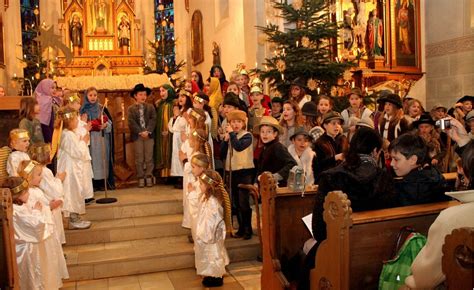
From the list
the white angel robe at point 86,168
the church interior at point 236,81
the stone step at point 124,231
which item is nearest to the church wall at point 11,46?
the church interior at point 236,81

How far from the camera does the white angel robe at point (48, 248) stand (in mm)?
4429

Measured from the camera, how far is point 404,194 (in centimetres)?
345

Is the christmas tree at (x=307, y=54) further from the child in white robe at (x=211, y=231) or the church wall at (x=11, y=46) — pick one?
the church wall at (x=11, y=46)

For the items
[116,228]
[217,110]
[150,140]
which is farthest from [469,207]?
[150,140]

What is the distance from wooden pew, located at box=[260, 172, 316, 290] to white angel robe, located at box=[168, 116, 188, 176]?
3.27 m

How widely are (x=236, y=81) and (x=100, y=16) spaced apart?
1138 centimetres

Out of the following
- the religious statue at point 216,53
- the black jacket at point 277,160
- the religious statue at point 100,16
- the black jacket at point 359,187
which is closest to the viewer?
the black jacket at point 359,187

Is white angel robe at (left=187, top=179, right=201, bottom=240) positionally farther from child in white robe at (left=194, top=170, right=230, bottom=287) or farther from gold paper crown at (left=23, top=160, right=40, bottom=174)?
gold paper crown at (left=23, top=160, right=40, bottom=174)

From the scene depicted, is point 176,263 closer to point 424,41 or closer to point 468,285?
point 468,285

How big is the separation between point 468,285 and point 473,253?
136 millimetres

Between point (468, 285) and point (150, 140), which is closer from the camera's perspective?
point (468, 285)

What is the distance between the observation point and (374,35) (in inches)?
486

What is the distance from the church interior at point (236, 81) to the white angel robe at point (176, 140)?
0.33 metres

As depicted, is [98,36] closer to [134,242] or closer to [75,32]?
[75,32]
